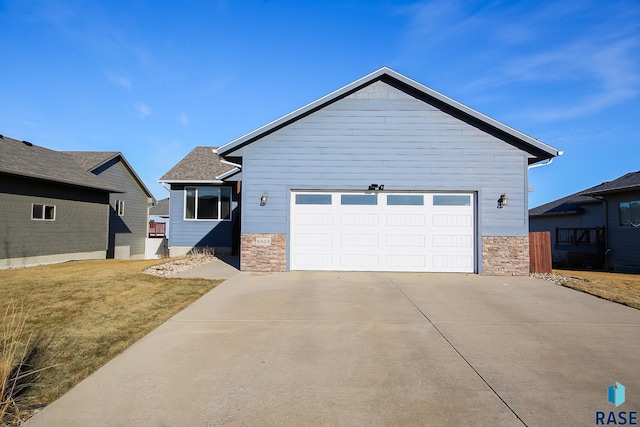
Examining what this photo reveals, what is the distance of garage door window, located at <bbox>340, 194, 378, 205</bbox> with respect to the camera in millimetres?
10625

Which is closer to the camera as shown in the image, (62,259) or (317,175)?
(317,175)

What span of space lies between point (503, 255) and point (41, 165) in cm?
1852

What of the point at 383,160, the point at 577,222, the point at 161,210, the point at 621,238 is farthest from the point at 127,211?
the point at 577,222

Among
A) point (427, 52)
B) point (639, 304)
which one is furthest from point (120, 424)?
point (427, 52)

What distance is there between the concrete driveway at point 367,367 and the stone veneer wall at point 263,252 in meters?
3.61

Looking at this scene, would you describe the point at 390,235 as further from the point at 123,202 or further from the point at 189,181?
the point at 123,202

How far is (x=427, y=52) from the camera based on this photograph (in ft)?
44.3

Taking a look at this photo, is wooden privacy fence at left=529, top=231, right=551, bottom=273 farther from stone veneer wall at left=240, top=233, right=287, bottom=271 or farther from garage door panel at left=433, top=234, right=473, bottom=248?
stone veneer wall at left=240, top=233, right=287, bottom=271

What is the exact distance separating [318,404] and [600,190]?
19170 millimetres

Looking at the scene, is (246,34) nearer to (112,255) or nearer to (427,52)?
(427,52)

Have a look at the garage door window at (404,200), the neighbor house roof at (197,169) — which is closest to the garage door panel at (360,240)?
the garage door window at (404,200)

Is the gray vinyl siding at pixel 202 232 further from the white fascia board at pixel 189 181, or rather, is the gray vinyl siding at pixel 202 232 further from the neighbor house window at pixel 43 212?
the neighbor house window at pixel 43 212

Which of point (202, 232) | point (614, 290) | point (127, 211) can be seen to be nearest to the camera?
point (614, 290)

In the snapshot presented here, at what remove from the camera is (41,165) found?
1491 cm
